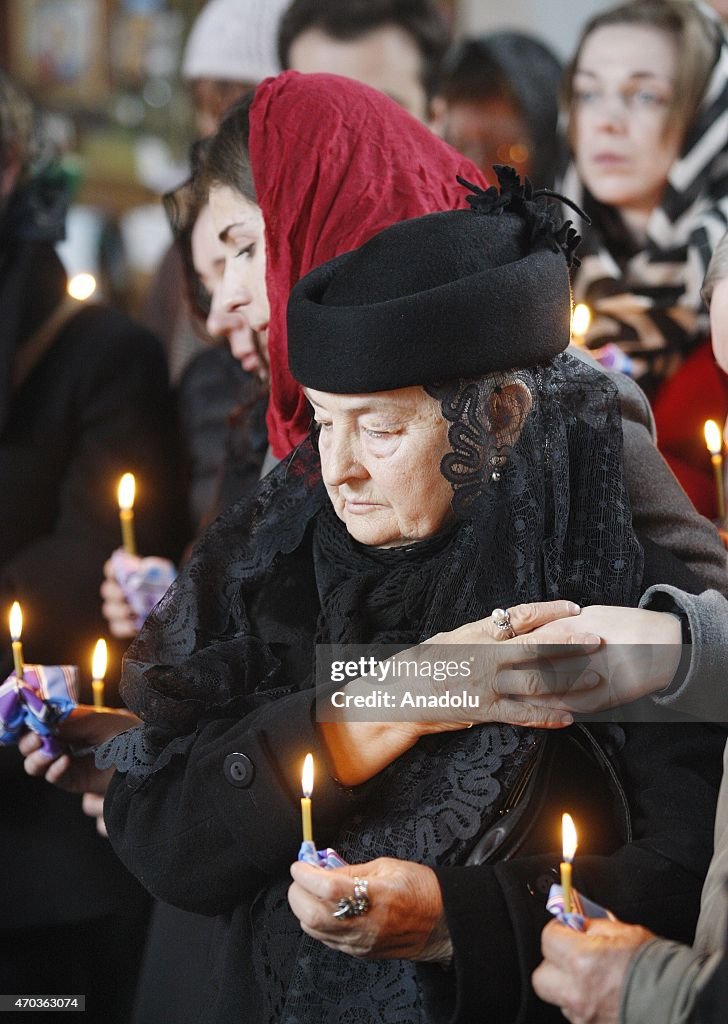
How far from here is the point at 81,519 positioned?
10.1 ft

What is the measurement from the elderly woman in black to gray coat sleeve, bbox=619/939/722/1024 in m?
0.17

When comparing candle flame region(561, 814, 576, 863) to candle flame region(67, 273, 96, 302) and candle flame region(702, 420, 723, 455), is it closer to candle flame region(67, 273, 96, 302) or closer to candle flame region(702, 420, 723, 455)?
candle flame region(702, 420, 723, 455)

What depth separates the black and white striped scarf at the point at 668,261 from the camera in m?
3.13

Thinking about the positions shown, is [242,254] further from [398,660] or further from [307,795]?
[307,795]

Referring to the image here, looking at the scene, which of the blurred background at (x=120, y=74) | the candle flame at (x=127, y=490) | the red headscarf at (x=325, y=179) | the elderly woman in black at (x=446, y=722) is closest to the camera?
the elderly woman in black at (x=446, y=722)

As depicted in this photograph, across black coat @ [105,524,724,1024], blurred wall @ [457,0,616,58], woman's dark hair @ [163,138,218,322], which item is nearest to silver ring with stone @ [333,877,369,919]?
black coat @ [105,524,724,1024]

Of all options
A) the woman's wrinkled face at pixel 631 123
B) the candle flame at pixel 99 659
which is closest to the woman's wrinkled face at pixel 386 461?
the candle flame at pixel 99 659

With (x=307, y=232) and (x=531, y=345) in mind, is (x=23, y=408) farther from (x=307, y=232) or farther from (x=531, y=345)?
(x=531, y=345)

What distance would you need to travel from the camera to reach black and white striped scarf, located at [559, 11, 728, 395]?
313 centimetres

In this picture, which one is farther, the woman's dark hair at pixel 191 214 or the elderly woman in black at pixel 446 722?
the woman's dark hair at pixel 191 214

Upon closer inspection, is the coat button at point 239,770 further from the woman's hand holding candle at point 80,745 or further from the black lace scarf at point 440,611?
the woman's hand holding candle at point 80,745

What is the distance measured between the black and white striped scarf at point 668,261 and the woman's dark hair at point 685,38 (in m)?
0.02

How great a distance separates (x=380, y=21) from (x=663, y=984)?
124 inches

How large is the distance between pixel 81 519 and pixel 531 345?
162 centimetres
